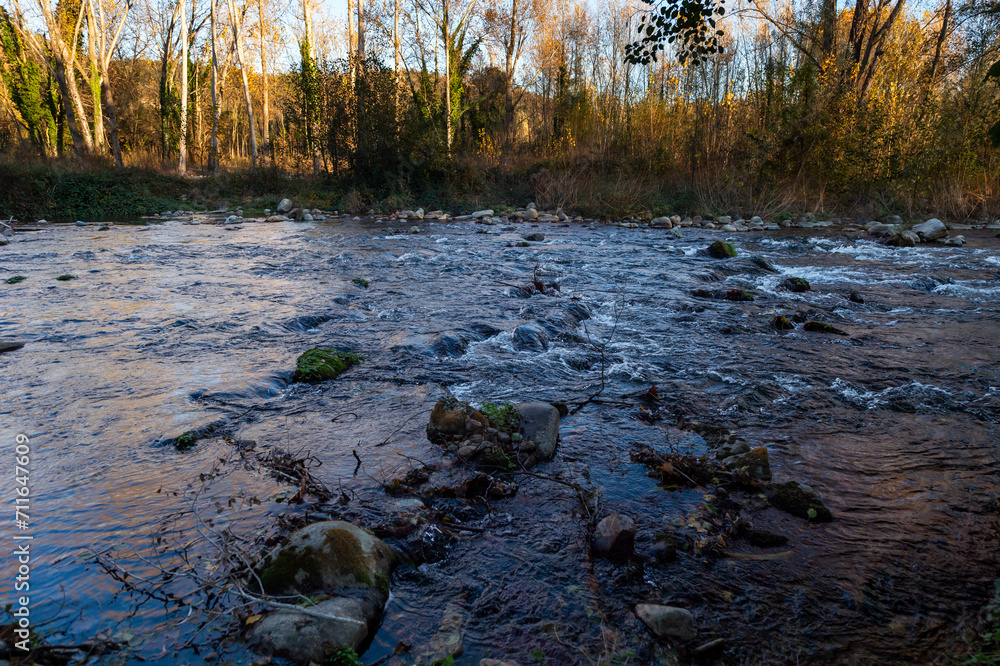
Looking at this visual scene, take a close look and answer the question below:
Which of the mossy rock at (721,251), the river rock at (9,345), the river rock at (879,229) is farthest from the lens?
the river rock at (879,229)

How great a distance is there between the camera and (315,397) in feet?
14.5

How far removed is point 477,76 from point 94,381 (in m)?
27.2

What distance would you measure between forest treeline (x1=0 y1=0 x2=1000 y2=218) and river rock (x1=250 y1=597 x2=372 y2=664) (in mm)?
13873

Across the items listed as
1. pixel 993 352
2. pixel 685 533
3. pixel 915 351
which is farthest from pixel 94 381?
pixel 993 352

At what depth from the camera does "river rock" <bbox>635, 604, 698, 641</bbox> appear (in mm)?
2139

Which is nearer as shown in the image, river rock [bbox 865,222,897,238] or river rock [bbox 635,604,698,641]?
river rock [bbox 635,604,698,641]

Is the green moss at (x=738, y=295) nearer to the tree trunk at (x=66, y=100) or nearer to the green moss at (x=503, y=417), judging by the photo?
the green moss at (x=503, y=417)

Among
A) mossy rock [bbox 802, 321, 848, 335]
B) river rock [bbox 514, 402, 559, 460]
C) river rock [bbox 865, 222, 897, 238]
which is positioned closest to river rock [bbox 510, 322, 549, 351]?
river rock [bbox 514, 402, 559, 460]

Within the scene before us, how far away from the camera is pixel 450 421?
3.77m

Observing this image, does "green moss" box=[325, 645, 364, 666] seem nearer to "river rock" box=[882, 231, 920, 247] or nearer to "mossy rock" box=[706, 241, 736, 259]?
"mossy rock" box=[706, 241, 736, 259]

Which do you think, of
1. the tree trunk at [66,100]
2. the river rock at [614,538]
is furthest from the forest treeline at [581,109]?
the river rock at [614,538]

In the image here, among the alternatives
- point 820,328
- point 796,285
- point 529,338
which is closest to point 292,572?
point 529,338

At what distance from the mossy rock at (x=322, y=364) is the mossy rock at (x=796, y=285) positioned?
6.52 meters

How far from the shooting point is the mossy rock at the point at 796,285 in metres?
8.27
